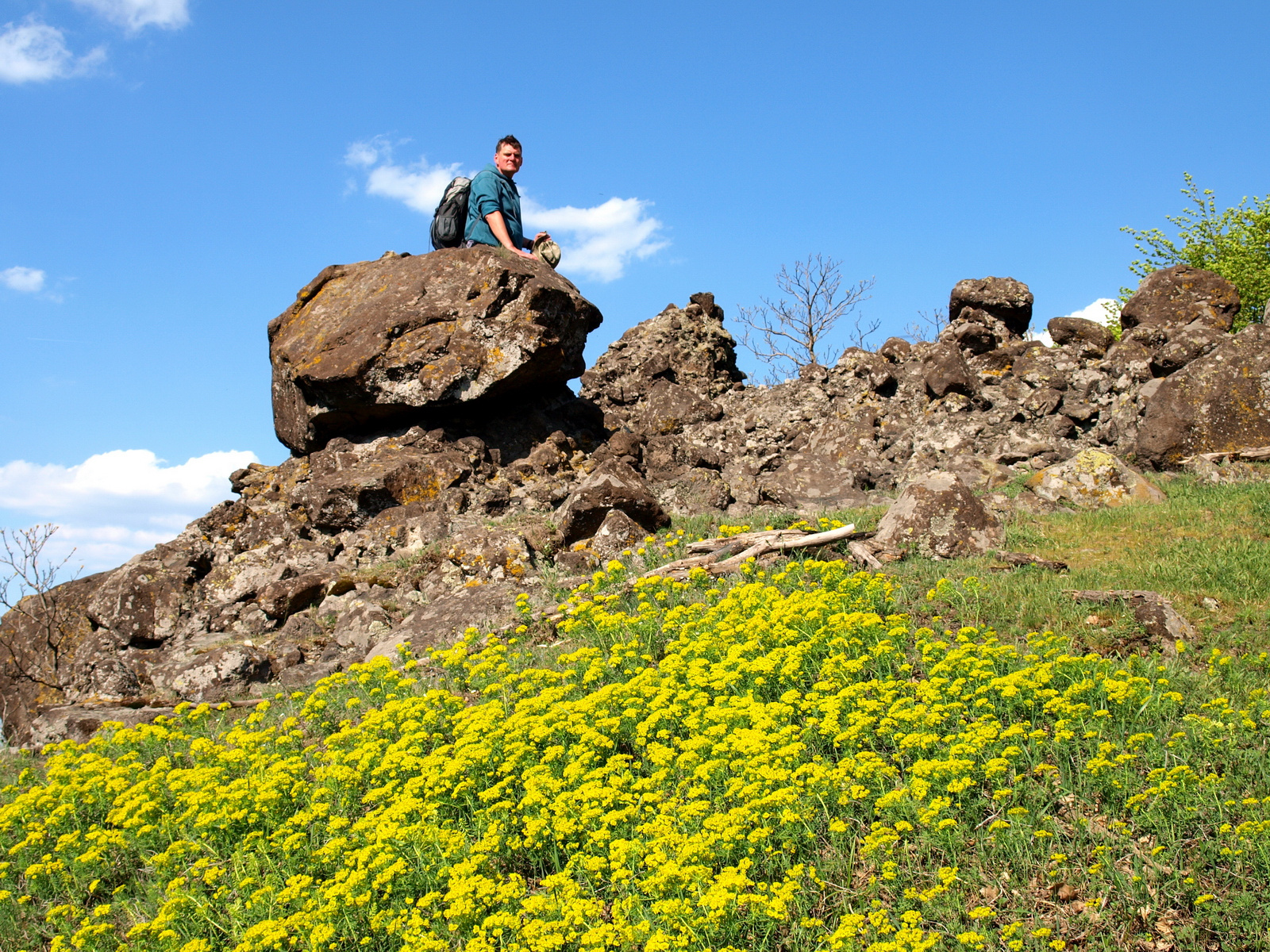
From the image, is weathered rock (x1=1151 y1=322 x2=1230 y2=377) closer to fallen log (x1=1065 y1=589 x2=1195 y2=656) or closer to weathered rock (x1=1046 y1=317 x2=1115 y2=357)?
weathered rock (x1=1046 y1=317 x2=1115 y2=357)

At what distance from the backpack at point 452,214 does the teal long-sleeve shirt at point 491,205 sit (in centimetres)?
10

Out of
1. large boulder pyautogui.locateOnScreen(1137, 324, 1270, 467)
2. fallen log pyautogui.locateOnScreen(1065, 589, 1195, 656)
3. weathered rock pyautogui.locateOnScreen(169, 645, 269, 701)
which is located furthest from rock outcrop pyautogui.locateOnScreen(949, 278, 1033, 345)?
weathered rock pyautogui.locateOnScreen(169, 645, 269, 701)

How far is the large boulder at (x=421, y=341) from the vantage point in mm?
14820

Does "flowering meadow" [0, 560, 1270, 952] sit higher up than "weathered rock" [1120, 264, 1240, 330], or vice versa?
"weathered rock" [1120, 264, 1240, 330]

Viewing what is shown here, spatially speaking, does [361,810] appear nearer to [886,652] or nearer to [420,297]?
[886,652]

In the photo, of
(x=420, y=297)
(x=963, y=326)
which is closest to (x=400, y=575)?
(x=420, y=297)

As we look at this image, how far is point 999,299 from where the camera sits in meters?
18.4

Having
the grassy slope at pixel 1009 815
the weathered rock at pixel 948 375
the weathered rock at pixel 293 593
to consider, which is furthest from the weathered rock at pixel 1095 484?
the weathered rock at pixel 293 593

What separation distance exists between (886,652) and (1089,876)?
2.31 meters

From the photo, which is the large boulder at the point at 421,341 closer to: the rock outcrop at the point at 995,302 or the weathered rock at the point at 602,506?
the weathered rock at the point at 602,506

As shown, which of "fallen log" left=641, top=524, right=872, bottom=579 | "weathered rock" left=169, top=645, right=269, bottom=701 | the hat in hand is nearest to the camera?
"fallen log" left=641, top=524, right=872, bottom=579

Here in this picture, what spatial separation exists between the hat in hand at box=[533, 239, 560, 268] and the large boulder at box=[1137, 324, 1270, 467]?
36.1 ft

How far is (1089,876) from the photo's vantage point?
15.4ft

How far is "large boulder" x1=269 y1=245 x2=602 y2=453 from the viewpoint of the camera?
1482 centimetres
